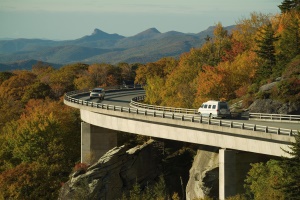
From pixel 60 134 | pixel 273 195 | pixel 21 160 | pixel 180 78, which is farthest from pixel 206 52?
pixel 273 195

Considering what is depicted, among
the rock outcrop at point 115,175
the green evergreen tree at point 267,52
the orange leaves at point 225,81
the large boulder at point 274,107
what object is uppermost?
the green evergreen tree at point 267,52

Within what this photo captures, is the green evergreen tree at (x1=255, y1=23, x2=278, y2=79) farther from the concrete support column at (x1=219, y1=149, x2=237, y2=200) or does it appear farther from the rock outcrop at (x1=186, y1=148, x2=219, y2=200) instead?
the concrete support column at (x1=219, y1=149, x2=237, y2=200)

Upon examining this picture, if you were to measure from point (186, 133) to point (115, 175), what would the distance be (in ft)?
34.9

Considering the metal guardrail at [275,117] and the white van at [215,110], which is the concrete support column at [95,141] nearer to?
the white van at [215,110]

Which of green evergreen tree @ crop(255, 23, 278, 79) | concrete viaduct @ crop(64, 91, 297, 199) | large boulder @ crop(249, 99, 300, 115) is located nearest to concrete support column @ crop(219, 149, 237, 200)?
concrete viaduct @ crop(64, 91, 297, 199)

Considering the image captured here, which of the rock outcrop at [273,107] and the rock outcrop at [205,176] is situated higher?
the rock outcrop at [273,107]

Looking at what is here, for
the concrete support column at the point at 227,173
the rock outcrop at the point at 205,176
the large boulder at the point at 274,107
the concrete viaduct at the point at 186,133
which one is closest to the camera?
the concrete viaduct at the point at 186,133

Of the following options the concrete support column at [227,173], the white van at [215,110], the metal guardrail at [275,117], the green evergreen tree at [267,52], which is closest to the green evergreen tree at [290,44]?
the green evergreen tree at [267,52]

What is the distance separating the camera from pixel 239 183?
50.1 metres

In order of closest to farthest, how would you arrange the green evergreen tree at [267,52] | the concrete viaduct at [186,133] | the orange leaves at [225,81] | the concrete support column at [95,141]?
the concrete viaduct at [186,133], the concrete support column at [95,141], the orange leaves at [225,81], the green evergreen tree at [267,52]

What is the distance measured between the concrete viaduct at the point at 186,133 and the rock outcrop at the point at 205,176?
3166 millimetres

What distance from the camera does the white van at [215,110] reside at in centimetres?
5453

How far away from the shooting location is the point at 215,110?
54.5m

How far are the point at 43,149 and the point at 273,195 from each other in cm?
3934
